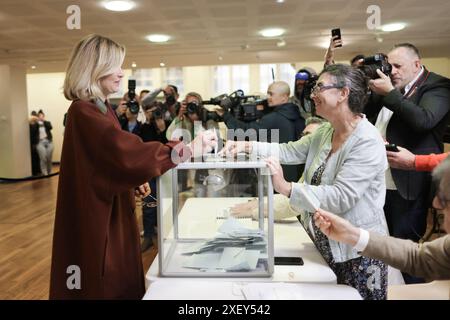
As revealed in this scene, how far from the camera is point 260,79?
11.1m

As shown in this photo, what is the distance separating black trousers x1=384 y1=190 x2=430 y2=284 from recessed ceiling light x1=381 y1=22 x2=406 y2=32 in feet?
10.4

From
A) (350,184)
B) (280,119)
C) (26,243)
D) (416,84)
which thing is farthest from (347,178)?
(26,243)

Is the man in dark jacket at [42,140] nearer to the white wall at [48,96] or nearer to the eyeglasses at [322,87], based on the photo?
the white wall at [48,96]

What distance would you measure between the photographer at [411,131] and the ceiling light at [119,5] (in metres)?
2.36

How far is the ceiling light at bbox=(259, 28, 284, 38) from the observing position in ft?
15.8

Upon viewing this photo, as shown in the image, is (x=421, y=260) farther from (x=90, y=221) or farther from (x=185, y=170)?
(x=90, y=221)

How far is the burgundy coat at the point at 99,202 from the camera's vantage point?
1.14m

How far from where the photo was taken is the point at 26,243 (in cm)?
372

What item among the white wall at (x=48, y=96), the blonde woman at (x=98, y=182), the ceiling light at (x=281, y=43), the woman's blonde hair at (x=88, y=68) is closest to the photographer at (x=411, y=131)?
the blonde woman at (x=98, y=182)

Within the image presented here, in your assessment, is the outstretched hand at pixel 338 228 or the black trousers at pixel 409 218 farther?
the black trousers at pixel 409 218

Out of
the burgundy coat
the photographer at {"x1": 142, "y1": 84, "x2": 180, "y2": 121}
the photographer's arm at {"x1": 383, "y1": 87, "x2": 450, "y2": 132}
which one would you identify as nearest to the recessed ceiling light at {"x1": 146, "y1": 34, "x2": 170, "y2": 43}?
the photographer at {"x1": 142, "y1": 84, "x2": 180, "y2": 121}

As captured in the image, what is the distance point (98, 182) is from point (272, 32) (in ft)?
13.9

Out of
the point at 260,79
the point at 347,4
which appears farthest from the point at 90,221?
the point at 260,79

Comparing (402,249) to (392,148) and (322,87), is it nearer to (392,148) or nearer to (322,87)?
(322,87)
